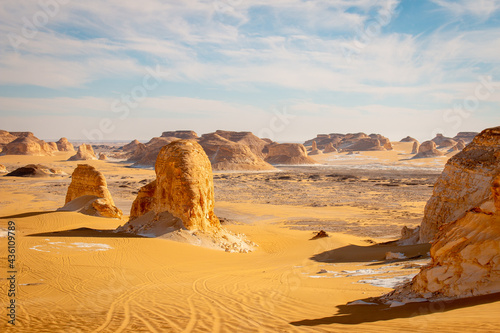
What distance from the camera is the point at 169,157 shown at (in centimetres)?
1445

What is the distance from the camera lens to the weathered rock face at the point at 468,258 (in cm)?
532

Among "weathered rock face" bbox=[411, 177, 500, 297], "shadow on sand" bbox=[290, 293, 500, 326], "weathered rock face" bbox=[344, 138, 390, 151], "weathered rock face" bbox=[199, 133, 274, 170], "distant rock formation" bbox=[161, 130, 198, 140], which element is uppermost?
"distant rock formation" bbox=[161, 130, 198, 140]

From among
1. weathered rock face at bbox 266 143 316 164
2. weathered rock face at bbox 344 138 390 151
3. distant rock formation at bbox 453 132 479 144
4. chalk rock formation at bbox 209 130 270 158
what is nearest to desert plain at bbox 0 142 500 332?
weathered rock face at bbox 266 143 316 164

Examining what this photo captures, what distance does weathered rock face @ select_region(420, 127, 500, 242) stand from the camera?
1068 cm

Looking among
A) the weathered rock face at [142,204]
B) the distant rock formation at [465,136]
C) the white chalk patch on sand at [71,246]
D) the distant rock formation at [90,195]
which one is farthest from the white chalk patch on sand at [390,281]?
the distant rock formation at [465,136]

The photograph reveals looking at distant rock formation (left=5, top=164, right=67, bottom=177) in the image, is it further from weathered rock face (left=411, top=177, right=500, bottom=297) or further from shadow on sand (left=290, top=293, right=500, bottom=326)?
weathered rock face (left=411, top=177, right=500, bottom=297)

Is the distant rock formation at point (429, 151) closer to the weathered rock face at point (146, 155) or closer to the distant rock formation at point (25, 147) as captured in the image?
the weathered rock face at point (146, 155)

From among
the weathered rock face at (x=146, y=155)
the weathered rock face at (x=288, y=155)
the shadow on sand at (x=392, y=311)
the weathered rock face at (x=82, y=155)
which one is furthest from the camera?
the weathered rock face at (x=288, y=155)

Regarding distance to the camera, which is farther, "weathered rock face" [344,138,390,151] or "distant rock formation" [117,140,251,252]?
"weathered rock face" [344,138,390,151]

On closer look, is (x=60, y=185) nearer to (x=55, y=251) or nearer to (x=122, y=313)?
(x=55, y=251)

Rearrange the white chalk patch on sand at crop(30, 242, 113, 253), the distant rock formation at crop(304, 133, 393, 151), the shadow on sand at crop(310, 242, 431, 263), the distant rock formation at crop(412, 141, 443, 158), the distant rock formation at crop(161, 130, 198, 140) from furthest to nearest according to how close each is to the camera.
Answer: the distant rock formation at crop(161, 130, 198, 140), the distant rock formation at crop(304, 133, 393, 151), the distant rock formation at crop(412, 141, 443, 158), the white chalk patch on sand at crop(30, 242, 113, 253), the shadow on sand at crop(310, 242, 431, 263)

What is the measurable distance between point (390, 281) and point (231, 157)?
66.2 m

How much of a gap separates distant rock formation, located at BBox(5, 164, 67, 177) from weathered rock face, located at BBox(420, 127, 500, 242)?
164ft

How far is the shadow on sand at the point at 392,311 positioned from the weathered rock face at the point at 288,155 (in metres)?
85.3
